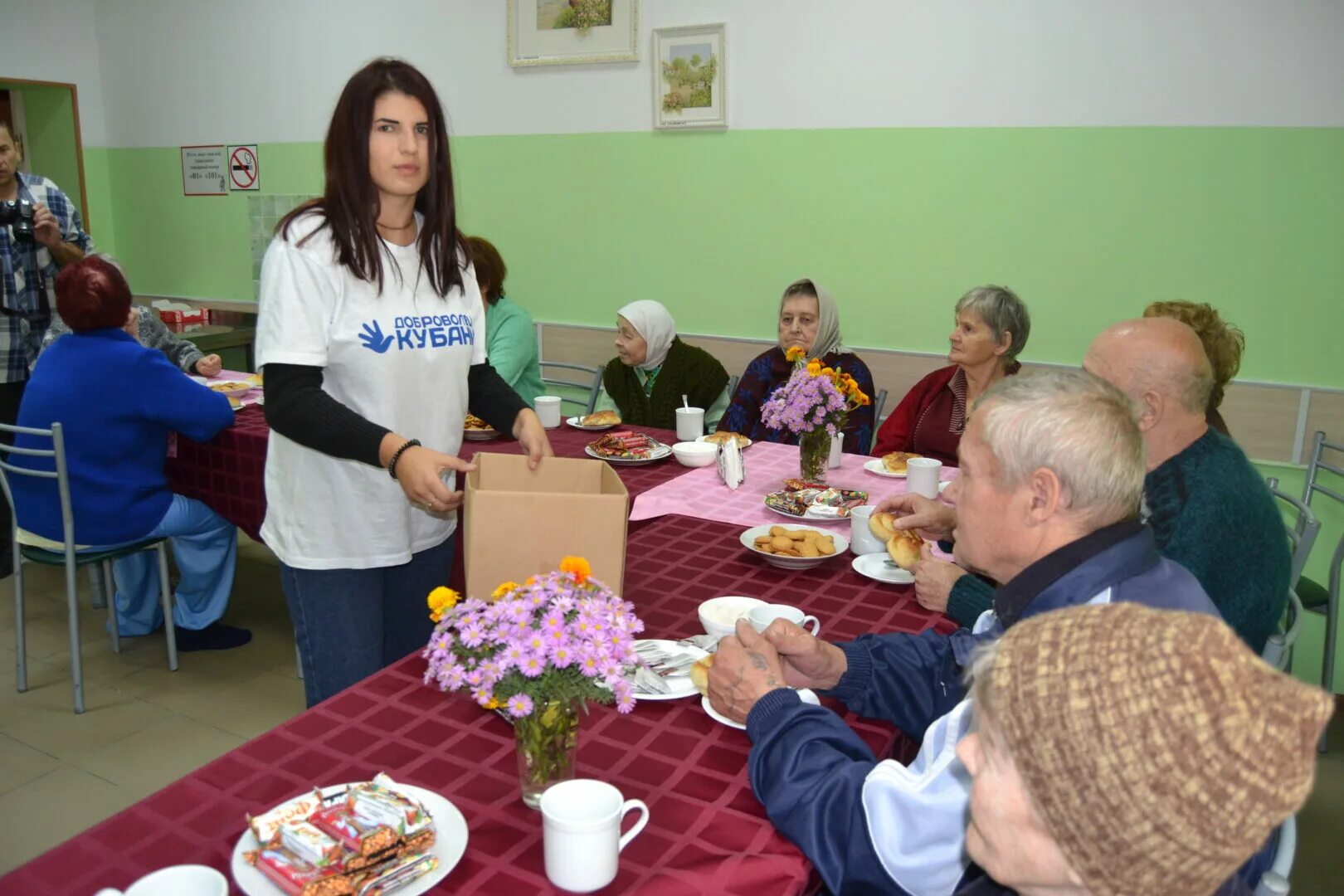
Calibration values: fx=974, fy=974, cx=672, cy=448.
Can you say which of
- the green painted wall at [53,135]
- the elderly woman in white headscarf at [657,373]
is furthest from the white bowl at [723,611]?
the green painted wall at [53,135]

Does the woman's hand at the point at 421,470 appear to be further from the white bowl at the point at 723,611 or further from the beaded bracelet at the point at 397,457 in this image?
the white bowl at the point at 723,611

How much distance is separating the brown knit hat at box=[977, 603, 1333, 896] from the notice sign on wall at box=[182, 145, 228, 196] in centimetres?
632

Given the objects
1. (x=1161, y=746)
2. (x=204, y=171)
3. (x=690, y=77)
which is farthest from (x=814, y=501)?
(x=204, y=171)

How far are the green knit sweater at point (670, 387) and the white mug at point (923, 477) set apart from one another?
5.60ft

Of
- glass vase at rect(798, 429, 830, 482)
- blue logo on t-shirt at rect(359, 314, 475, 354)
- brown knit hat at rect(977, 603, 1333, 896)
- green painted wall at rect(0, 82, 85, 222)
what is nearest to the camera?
brown knit hat at rect(977, 603, 1333, 896)

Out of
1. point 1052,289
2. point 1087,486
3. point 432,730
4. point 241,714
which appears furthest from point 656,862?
point 1052,289

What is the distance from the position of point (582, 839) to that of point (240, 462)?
8.54 feet

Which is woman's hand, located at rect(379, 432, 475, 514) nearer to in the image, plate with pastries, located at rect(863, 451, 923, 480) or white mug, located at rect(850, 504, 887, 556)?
white mug, located at rect(850, 504, 887, 556)

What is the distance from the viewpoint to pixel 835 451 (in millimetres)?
2881

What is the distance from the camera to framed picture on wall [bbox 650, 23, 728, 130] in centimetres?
430

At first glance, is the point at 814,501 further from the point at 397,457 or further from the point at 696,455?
the point at 397,457

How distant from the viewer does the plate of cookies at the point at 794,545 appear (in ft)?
6.48

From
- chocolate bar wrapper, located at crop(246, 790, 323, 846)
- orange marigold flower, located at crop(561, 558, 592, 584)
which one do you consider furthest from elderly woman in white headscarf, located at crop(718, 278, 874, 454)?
chocolate bar wrapper, located at crop(246, 790, 323, 846)

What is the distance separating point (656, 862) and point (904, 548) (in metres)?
1.03
